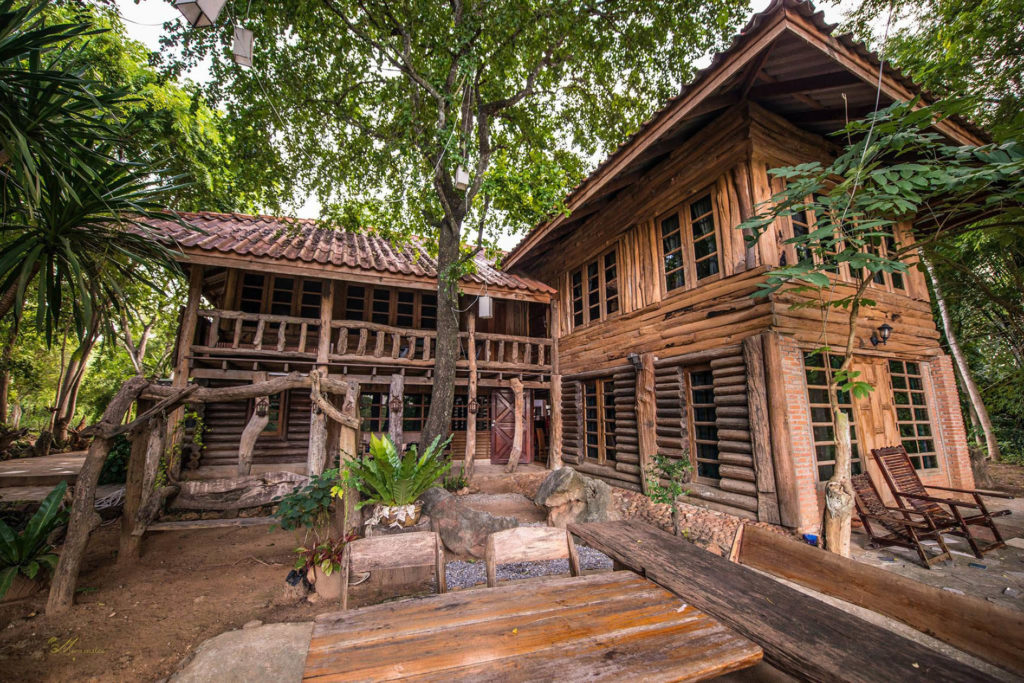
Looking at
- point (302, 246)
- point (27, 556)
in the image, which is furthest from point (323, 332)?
point (27, 556)

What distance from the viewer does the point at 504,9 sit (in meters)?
6.10

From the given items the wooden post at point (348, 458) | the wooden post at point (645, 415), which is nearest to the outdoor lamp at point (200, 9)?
the wooden post at point (348, 458)

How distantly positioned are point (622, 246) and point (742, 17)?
4851 mm

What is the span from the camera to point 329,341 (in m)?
8.15

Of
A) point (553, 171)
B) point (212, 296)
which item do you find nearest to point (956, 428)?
point (553, 171)

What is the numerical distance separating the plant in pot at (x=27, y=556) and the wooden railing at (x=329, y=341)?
4083 millimetres

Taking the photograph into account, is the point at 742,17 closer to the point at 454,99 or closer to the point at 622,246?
the point at 622,246

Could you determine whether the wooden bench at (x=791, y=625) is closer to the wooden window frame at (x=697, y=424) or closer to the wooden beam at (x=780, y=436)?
the wooden beam at (x=780, y=436)

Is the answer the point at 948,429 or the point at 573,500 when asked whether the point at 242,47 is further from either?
the point at 948,429

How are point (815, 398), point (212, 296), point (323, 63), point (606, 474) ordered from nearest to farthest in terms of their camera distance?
1. point (815, 398)
2. point (323, 63)
3. point (606, 474)
4. point (212, 296)

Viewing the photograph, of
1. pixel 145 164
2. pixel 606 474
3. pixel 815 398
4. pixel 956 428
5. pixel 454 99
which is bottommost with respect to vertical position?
pixel 606 474

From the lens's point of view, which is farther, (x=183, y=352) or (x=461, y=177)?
(x=183, y=352)

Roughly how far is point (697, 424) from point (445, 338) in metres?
4.60

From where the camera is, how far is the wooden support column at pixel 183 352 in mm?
6680
